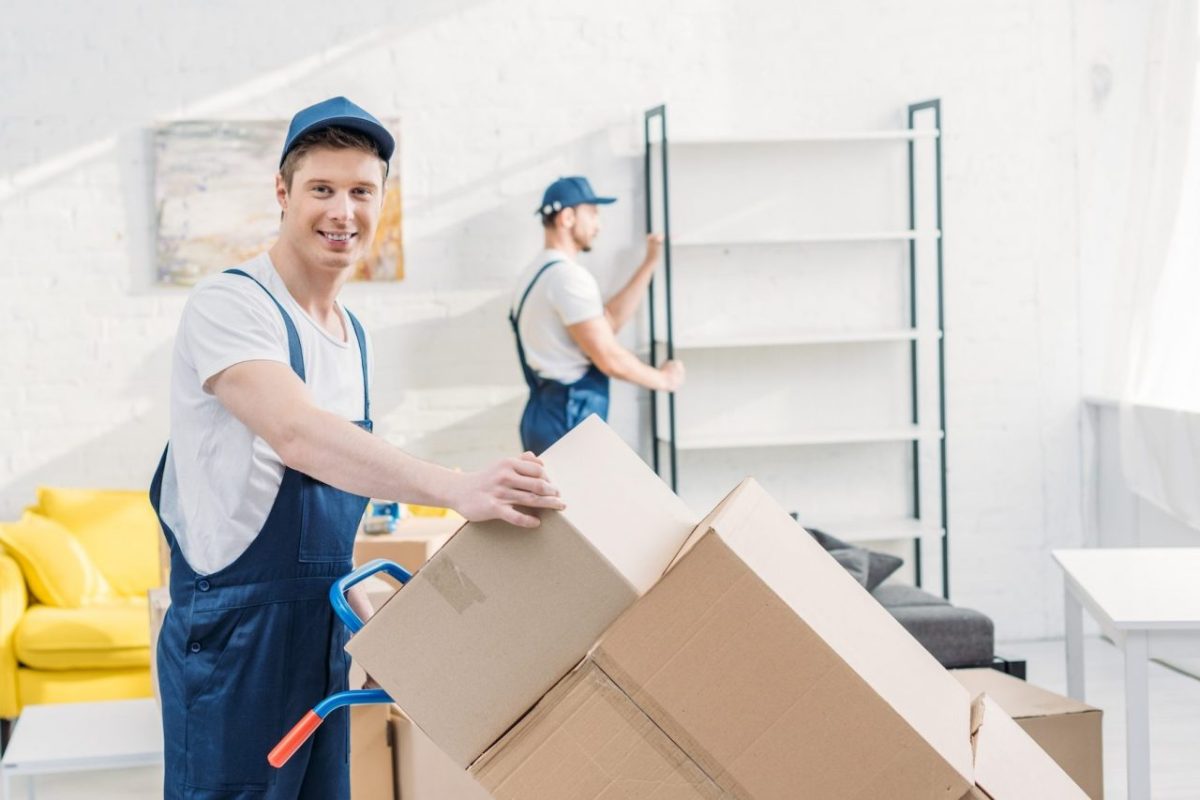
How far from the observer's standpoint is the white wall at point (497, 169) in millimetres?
4855

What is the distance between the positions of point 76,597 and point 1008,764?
3.48 meters

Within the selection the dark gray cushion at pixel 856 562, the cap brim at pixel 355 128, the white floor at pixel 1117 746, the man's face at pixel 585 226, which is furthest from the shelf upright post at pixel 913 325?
the cap brim at pixel 355 128

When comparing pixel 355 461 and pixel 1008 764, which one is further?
pixel 1008 764

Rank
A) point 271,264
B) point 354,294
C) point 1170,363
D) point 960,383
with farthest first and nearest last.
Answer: point 960,383 < point 354,294 < point 1170,363 < point 271,264

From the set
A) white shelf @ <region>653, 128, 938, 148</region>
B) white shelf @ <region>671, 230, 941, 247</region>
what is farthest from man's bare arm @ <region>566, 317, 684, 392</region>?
white shelf @ <region>653, 128, 938, 148</region>

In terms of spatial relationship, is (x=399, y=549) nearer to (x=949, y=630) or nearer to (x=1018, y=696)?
(x=1018, y=696)

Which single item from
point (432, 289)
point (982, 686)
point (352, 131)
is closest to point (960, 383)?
point (432, 289)

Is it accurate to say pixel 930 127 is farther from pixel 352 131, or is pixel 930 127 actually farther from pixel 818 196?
pixel 352 131

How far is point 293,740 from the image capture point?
5.10 feet

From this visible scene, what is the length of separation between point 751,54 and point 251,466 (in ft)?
12.6

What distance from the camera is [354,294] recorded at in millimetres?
4984

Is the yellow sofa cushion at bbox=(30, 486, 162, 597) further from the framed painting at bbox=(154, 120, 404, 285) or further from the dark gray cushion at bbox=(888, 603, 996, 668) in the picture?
the dark gray cushion at bbox=(888, 603, 996, 668)

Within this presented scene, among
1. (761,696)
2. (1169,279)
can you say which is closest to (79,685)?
(761,696)

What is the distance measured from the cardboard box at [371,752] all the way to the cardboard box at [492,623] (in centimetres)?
140
